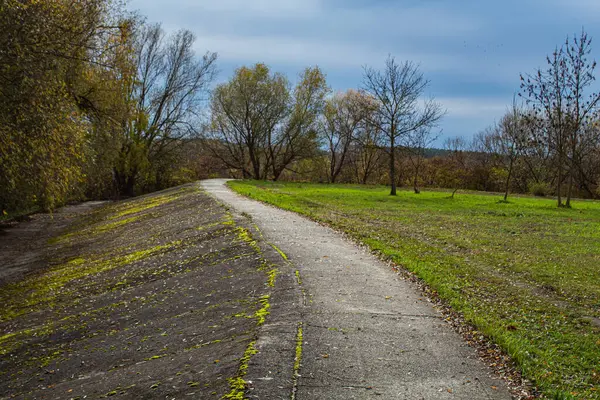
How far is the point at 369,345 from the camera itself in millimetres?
5762

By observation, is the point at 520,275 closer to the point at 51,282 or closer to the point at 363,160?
the point at 51,282

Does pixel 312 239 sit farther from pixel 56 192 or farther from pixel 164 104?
pixel 164 104

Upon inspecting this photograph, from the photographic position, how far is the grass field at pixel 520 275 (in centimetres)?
573

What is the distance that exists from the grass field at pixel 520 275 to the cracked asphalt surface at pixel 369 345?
0.62m

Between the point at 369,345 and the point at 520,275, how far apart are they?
5616 mm

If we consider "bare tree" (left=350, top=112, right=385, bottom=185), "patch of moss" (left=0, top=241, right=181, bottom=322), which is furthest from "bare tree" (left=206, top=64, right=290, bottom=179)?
"patch of moss" (left=0, top=241, right=181, bottom=322)

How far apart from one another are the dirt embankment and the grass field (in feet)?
9.28

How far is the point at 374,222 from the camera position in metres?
17.5

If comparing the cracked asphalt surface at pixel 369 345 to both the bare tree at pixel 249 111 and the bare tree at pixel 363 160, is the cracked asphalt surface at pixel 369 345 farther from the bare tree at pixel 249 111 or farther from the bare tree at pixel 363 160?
the bare tree at pixel 363 160

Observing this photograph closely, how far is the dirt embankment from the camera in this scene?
5.59 meters

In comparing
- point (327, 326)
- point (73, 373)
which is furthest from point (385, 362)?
point (73, 373)

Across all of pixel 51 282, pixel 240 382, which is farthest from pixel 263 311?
pixel 51 282

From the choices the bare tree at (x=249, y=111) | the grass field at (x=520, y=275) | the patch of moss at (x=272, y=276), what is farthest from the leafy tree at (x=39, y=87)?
the bare tree at (x=249, y=111)

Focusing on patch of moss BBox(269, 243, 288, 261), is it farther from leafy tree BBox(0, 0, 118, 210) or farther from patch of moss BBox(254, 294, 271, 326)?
leafy tree BBox(0, 0, 118, 210)
